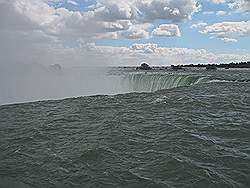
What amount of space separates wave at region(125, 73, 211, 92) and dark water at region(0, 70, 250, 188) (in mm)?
17713

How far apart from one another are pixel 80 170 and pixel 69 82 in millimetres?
41641

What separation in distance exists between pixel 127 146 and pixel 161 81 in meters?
28.6

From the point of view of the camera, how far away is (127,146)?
10.1 metres

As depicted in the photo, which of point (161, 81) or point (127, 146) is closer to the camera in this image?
point (127, 146)

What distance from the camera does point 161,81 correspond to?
3816cm

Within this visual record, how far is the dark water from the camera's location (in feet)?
24.6

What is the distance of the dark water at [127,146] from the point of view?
7.50 meters

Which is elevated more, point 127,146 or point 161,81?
point 127,146

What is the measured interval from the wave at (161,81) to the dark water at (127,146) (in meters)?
17.7

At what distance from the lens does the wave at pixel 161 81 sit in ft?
117

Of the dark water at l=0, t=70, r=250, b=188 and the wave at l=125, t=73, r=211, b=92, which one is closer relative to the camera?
the dark water at l=0, t=70, r=250, b=188

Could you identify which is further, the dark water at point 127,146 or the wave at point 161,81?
the wave at point 161,81

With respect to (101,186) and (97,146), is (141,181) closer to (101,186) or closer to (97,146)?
(101,186)

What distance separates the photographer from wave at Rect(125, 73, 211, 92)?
3572 cm
